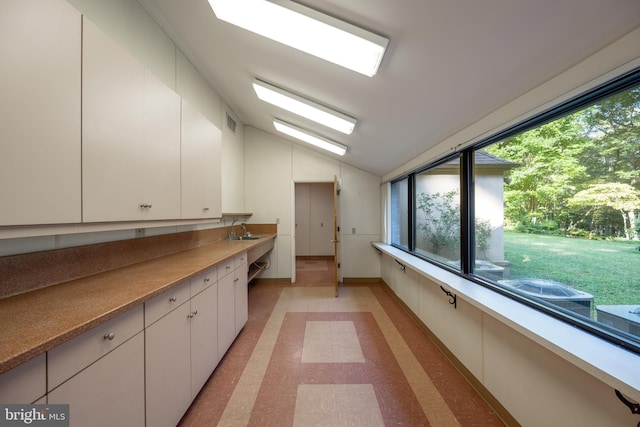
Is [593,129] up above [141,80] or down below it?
below

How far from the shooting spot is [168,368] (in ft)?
4.59

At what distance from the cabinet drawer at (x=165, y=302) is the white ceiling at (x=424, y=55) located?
1.88 m

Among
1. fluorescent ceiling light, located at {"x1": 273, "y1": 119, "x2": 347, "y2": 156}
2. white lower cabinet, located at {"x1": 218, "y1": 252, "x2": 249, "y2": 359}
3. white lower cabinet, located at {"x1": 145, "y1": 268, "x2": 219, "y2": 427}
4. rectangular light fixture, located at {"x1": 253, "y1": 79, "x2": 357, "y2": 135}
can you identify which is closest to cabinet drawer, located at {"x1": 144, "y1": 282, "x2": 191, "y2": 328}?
white lower cabinet, located at {"x1": 145, "y1": 268, "x2": 219, "y2": 427}

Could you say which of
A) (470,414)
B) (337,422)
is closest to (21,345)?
(337,422)

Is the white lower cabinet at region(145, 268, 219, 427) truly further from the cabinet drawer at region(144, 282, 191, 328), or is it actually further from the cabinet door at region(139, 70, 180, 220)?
the cabinet door at region(139, 70, 180, 220)

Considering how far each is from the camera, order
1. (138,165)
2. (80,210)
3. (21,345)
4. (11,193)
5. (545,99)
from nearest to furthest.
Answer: (21,345), (11,193), (80,210), (545,99), (138,165)

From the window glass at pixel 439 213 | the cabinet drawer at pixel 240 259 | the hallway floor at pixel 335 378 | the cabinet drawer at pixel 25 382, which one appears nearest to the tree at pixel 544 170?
the window glass at pixel 439 213

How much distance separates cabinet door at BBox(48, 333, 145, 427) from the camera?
0.86 metres

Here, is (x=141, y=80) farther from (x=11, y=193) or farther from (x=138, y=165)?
(x=11, y=193)

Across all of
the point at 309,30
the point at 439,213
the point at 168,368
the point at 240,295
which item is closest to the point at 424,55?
the point at 309,30

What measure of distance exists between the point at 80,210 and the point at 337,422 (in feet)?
6.38

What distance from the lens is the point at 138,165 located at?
1502 mm

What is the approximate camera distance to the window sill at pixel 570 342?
2.86 feet

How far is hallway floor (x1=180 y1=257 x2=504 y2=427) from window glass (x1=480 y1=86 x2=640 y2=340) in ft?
3.25
